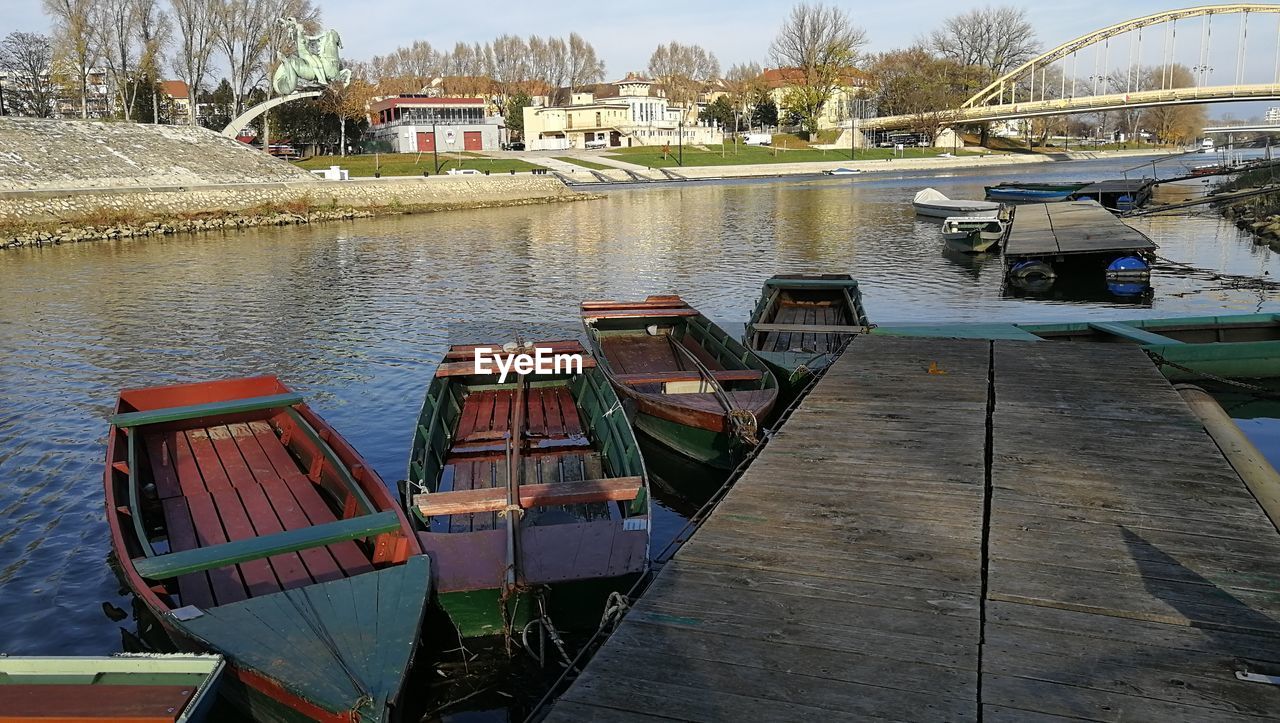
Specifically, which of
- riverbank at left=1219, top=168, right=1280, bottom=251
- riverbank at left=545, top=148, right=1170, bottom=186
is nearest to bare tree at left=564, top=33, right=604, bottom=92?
riverbank at left=545, top=148, right=1170, bottom=186

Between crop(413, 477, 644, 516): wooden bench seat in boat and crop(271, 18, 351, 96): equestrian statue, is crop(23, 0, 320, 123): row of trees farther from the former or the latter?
crop(413, 477, 644, 516): wooden bench seat in boat

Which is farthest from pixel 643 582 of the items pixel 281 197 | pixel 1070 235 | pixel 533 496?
pixel 281 197

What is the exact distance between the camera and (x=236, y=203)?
176ft

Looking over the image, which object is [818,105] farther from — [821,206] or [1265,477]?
[1265,477]

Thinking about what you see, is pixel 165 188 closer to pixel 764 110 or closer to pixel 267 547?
pixel 267 547

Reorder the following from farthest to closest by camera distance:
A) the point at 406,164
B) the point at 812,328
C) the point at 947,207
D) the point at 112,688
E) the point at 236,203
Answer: the point at 406,164 < the point at 236,203 < the point at 947,207 < the point at 812,328 < the point at 112,688

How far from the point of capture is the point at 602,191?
77.3 metres

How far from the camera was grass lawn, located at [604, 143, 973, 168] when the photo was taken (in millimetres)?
101000

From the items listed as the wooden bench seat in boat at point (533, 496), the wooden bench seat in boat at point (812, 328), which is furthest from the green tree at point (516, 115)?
the wooden bench seat in boat at point (533, 496)

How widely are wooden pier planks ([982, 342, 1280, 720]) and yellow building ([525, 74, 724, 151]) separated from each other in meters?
111

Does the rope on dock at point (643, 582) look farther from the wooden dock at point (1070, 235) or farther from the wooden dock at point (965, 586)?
the wooden dock at point (1070, 235)

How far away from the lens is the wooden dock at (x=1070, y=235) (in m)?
27.1

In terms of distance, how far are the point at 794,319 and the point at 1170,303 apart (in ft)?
42.8

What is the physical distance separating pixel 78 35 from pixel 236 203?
31.7 metres
